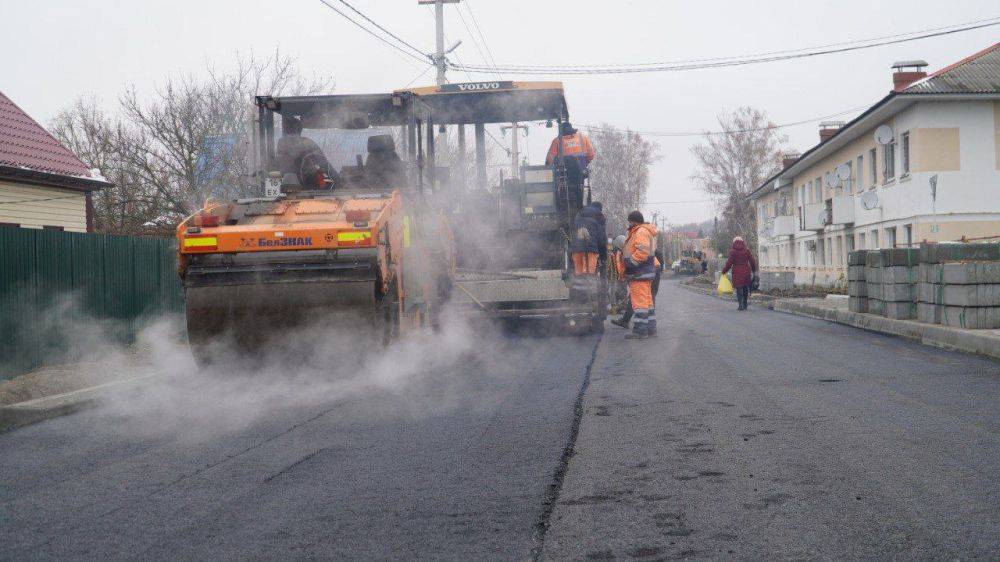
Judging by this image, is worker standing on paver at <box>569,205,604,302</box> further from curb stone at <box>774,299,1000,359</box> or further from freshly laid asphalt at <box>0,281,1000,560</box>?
freshly laid asphalt at <box>0,281,1000,560</box>

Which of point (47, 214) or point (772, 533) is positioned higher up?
point (47, 214)

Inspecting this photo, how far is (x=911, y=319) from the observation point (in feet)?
44.2

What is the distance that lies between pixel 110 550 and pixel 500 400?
3.81 meters

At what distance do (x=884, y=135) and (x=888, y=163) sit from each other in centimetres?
164

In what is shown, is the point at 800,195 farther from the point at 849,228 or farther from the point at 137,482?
the point at 137,482

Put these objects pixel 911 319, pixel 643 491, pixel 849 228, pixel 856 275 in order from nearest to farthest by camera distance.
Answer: pixel 643 491
pixel 911 319
pixel 856 275
pixel 849 228

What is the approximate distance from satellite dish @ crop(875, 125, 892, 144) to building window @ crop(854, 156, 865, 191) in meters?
4.09

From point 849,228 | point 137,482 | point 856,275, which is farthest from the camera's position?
point 849,228

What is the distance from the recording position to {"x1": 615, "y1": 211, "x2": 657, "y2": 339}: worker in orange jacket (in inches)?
496

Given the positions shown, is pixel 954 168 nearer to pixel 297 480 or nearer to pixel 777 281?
pixel 777 281

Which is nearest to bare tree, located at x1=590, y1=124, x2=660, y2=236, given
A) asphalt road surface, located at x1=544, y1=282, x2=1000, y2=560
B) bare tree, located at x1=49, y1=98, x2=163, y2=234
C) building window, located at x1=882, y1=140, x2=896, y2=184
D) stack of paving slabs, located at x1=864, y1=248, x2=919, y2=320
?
building window, located at x1=882, y1=140, x2=896, y2=184

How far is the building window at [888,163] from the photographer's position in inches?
1122

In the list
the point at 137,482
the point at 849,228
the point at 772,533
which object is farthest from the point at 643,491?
the point at 849,228

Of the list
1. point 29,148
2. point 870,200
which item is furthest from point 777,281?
point 29,148
